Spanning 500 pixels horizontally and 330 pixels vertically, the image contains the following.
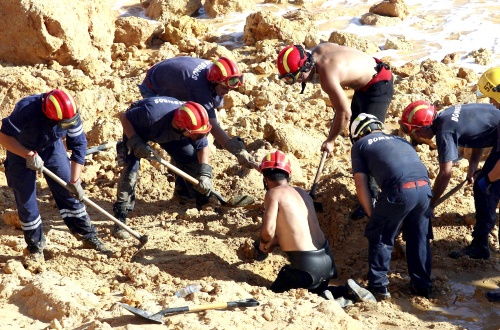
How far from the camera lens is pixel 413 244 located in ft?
17.9

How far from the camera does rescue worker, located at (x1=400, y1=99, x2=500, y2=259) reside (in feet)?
18.7

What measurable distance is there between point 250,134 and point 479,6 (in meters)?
5.57

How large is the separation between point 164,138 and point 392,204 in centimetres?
219

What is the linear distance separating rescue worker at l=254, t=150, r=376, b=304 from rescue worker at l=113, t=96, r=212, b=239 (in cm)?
92

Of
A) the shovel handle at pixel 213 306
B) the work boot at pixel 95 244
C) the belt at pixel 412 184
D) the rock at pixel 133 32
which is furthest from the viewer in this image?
the rock at pixel 133 32

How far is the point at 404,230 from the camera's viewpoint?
18.2 ft

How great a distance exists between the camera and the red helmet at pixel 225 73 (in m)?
6.36

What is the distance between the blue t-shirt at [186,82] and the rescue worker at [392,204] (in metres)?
1.61

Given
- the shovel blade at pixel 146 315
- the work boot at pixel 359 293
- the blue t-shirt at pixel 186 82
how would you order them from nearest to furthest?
1. the shovel blade at pixel 146 315
2. the work boot at pixel 359 293
3. the blue t-shirt at pixel 186 82

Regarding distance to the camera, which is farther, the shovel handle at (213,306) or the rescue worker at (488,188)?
the rescue worker at (488,188)

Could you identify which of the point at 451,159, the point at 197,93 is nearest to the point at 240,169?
the point at 197,93

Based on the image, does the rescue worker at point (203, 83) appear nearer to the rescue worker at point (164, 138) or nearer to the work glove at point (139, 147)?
the rescue worker at point (164, 138)

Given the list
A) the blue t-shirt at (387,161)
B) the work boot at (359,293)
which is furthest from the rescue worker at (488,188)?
the work boot at (359,293)

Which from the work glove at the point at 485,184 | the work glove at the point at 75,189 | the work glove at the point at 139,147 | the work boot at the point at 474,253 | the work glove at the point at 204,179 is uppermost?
the work glove at the point at 139,147
